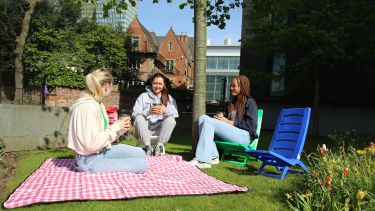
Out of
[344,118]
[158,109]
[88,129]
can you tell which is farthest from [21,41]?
[344,118]

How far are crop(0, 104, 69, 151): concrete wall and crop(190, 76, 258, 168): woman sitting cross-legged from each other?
147 inches

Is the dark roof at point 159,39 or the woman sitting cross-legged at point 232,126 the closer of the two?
the woman sitting cross-legged at point 232,126

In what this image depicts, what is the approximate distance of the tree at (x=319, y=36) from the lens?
17.2 meters

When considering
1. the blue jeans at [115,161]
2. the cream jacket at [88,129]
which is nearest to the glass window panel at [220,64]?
the blue jeans at [115,161]

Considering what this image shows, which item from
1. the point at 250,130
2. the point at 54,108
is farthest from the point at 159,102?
the point at 54,108

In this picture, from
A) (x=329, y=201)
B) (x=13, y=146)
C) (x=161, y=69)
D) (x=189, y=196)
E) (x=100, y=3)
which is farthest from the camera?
(x=161, y=69)

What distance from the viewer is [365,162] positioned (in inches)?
179

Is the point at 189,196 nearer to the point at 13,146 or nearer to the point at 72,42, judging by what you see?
the point at 13,146

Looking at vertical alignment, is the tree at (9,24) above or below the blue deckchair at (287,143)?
above

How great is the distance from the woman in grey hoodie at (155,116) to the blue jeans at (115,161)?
183cm

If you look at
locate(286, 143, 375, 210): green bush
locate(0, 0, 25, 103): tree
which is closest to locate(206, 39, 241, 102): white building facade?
locate(0, 0, 25, 103): tree

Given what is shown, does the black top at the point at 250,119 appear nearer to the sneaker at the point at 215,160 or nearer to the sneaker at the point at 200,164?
the sneaker at the point at 215,160

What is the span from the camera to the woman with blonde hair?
5.67 m

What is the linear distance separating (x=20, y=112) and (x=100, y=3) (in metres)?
2.77
